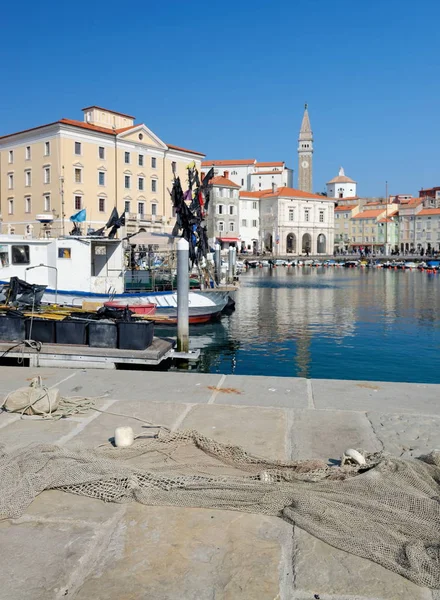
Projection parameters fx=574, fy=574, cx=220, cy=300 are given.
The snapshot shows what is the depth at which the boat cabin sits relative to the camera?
19016 mm

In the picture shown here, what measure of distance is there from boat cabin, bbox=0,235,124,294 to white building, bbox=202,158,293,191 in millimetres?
103350

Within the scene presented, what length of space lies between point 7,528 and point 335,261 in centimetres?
10067

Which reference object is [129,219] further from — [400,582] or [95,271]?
[400,582]

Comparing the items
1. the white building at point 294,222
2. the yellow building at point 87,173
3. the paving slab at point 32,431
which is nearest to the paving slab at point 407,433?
the paving slab at point 32,431

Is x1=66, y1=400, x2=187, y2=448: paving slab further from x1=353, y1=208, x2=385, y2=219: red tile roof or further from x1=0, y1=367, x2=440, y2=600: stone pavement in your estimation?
x1=353, y1=208, x2=385, y2=219: red tile roof

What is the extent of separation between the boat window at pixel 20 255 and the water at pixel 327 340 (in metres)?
6.30

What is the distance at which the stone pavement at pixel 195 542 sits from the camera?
3.23 metres

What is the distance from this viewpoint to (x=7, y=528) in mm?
3924

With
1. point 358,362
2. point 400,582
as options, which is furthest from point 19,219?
point 400,582

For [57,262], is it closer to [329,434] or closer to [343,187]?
[329,434]

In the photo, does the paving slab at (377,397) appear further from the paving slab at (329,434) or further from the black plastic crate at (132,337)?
the black plastic crate at (132,337)

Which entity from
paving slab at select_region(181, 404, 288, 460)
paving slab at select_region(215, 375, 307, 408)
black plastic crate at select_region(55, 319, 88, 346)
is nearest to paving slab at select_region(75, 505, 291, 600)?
paving slab at select_region(181, 404, 288, 460)

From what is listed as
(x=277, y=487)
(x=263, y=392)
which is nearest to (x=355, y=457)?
(x=277, y=487)

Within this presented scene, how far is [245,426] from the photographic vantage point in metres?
6.35
